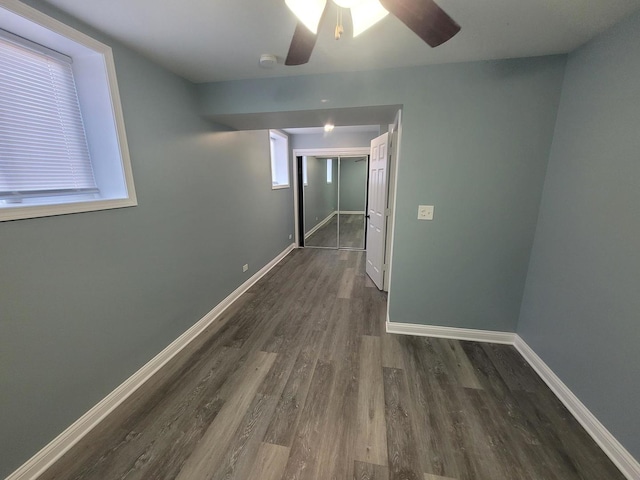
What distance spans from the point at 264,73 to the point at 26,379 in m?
2.53

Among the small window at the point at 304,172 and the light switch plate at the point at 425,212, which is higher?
the small window at the point at 304,172

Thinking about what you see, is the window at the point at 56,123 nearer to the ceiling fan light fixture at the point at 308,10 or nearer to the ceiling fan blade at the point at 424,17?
the ceiling fan light fixture at the point at 308,10

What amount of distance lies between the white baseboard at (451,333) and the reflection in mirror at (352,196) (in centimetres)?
375

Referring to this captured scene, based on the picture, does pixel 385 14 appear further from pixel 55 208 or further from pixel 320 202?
pixel 320 202

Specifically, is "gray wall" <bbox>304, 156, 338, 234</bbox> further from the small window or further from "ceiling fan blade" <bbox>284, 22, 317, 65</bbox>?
"ceiling fan blade" <bbox>284, 22, 317, 65</bbox>

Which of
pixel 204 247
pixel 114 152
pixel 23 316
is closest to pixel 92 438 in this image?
pixel 23 316

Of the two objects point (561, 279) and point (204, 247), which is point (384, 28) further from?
point (204, 247)

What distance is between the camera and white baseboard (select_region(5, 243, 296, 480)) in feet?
4.29

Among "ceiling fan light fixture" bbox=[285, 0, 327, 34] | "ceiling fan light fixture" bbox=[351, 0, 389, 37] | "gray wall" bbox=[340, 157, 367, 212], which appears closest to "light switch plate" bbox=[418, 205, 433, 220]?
"ceiling fan light fixture" bbox=[351, 0, 389, 37]

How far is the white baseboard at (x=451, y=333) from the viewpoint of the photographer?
2359mm

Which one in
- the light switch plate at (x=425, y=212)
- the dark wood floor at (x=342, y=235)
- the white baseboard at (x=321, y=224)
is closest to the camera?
the light switch plate at (x=425, y=212)

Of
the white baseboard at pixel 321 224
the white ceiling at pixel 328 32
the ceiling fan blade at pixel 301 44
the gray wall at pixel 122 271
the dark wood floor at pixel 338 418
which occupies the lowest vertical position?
the dark wood floor at pixel 338 418

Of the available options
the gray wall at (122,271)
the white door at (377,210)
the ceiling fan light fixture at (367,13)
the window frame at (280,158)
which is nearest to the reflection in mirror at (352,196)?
the window frame at (280,158)

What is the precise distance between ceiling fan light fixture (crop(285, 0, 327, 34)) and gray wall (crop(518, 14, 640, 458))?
1.71 metres
